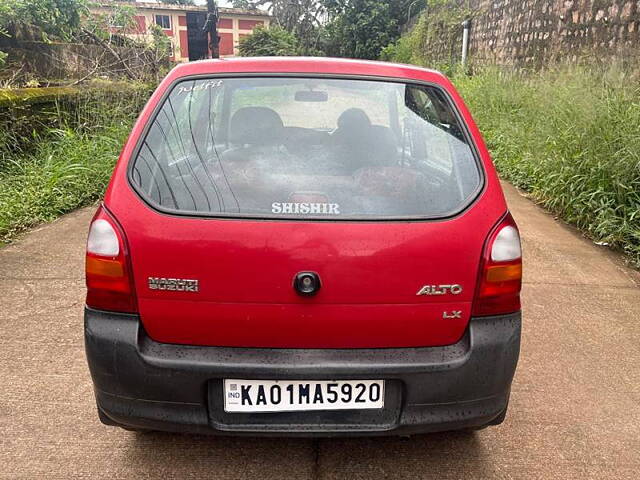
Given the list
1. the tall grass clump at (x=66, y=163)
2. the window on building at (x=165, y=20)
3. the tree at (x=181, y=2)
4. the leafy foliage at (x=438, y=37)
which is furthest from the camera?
the tree at (x=181, y=2)

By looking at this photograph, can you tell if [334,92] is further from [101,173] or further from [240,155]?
[101,173]

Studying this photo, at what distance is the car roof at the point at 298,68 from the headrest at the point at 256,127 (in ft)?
0.57

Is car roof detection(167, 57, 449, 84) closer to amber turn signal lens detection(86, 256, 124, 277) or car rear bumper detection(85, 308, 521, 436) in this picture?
amber turn signal lens detection(86, 256, 124, 277)

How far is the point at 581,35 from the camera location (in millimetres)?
9156

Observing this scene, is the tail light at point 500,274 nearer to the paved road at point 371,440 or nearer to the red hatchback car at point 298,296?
the red hatchback car at point 298,296

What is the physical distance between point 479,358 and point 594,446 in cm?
96

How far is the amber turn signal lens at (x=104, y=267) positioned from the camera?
1860 mm

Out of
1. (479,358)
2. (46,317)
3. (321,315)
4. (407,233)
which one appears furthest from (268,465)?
(46,317)

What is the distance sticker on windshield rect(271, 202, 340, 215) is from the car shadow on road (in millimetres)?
1034

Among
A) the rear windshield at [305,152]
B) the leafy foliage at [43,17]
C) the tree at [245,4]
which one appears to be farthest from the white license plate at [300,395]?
the tree at [245,4]

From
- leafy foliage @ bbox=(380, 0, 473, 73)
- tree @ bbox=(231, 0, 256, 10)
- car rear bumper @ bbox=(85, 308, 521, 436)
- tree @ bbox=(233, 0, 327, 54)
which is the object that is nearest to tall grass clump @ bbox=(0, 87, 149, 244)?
car rear bumper @ bbox=(85, 308, 521, 436)

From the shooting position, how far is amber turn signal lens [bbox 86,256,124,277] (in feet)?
6.10

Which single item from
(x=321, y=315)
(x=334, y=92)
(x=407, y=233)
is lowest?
(x=321, y=315)

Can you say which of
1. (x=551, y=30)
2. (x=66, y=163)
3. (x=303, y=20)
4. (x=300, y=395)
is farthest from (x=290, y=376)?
(x=303, y=20)
